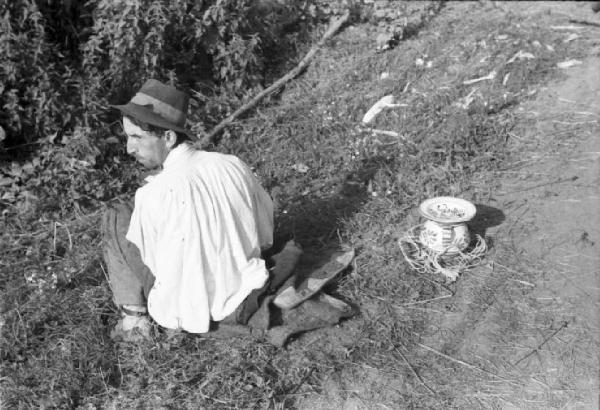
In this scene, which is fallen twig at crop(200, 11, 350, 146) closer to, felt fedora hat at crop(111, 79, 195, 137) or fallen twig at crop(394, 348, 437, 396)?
felt fedora hat at crop(111, 79, 195, 137)

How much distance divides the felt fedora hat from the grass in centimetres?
116

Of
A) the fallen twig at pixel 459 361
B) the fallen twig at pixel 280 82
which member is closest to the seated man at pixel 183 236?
the fallen twig at pixel 459 361

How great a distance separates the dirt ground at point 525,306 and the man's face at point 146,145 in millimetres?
1422

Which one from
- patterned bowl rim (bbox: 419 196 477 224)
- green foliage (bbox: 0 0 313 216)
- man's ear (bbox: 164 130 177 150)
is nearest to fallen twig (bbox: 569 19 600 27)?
Answer: green foliage (bbox: 0 0 313 216)

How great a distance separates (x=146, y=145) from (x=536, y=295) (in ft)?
7.75

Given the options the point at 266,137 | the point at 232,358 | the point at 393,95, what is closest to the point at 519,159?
the point at 393,95

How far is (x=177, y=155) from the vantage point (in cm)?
334

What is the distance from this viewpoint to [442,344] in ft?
11.9

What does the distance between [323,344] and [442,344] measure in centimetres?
65

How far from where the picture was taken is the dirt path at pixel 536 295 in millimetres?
3316

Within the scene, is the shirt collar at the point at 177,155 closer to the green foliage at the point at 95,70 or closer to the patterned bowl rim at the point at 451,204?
the patterned bowl rim at the point at 451,204

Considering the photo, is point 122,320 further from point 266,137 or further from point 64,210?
point 266,137

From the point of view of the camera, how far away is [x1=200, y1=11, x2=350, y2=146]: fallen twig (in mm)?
5857

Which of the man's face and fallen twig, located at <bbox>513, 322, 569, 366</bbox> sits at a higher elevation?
the man's face
